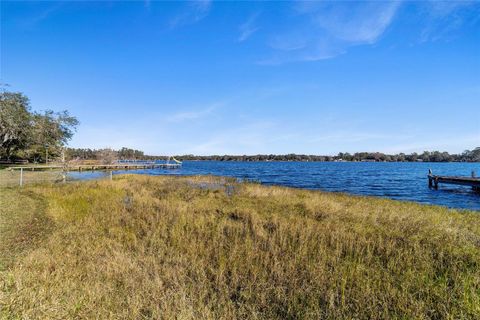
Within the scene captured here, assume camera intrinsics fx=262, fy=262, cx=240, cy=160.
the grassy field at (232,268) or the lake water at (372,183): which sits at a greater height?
the grassy field at (232,268)

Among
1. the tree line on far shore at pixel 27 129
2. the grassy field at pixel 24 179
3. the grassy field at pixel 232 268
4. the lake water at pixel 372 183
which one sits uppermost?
the tree line on far shore at pixel 27 129

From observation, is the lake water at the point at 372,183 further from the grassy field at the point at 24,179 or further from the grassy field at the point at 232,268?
the grassy field at the point at 232,268

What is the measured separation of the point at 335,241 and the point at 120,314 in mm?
6433

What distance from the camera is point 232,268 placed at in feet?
21.1

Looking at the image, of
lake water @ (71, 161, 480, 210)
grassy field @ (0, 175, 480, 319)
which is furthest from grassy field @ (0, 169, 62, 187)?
grassy field @ (0, 175, 480, 319)

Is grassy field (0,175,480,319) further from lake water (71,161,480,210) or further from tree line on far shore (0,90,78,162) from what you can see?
tree line on far shore (0,90,78,162)

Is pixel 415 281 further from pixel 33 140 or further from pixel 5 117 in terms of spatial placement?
pixel 33 140

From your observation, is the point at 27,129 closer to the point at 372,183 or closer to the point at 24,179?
the point at 24,179

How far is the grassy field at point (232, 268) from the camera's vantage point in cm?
466

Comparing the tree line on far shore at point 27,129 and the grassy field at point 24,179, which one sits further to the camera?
the tree line on far shore at point 27,129

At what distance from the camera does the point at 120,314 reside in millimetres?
4340

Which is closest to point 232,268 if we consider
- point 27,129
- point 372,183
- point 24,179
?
point 24,179

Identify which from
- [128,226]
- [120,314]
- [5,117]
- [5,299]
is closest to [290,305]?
[120,314]

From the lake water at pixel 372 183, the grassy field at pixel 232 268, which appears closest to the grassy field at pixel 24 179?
the lake water at pixel 372 183
